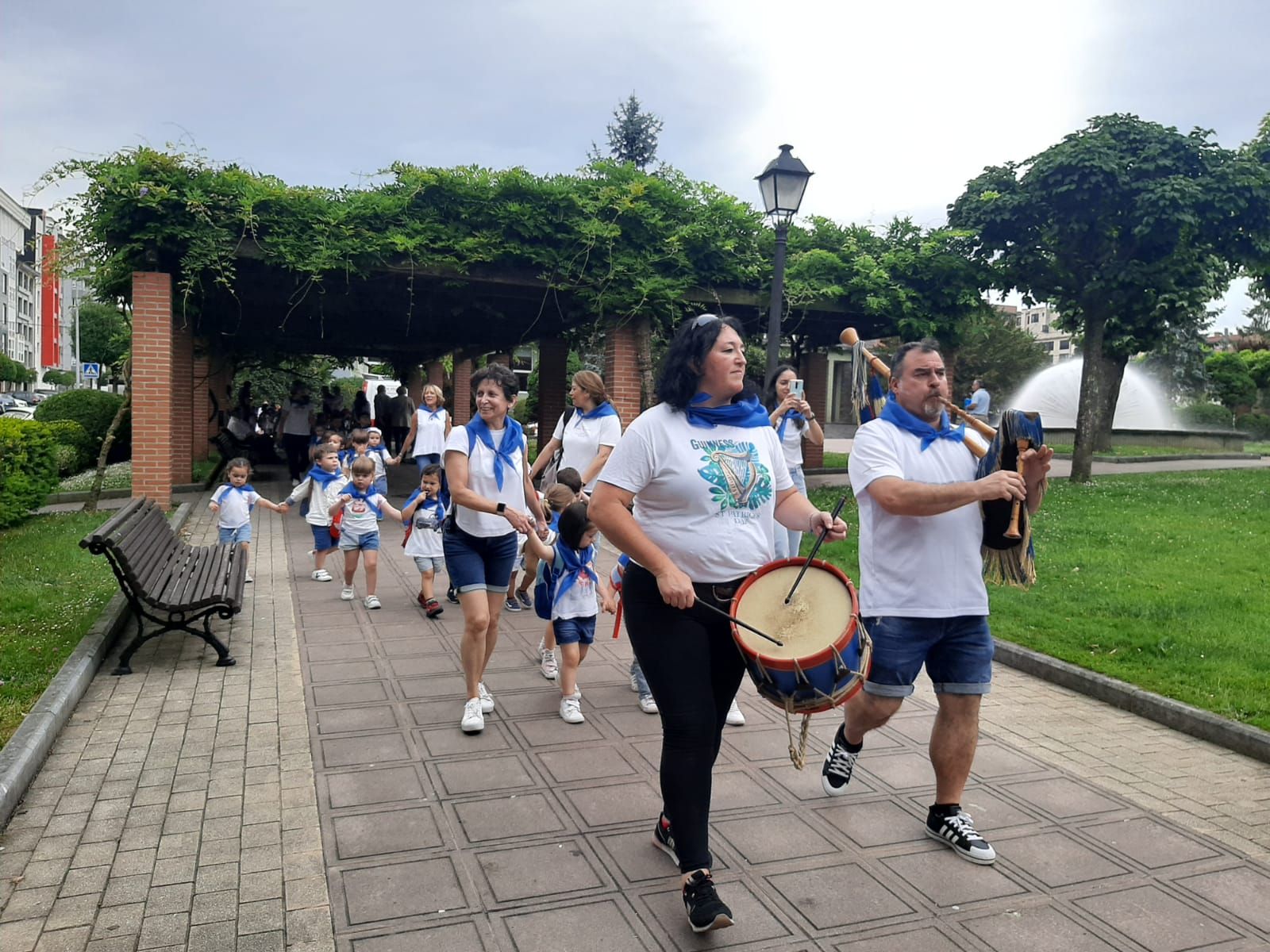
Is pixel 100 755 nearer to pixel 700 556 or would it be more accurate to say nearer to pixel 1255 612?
pixel 700 556

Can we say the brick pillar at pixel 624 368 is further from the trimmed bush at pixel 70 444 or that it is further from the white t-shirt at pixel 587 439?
the trimmed bush at pixel 70 444

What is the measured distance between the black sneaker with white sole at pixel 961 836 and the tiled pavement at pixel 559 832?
0.05 metres

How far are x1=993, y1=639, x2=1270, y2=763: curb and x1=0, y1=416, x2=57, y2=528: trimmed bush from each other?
10579 mm

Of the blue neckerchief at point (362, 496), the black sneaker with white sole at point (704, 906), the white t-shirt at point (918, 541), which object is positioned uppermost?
the white t-shirt at point (918, 541)

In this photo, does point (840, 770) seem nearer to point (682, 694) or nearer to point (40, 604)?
point (682, 694)

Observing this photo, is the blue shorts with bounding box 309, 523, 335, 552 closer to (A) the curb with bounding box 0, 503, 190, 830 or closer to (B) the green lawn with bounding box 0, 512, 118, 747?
(B) the green lawn with bounding box 0, 512, 118, 747

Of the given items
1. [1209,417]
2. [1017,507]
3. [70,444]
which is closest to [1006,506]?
[1017,507]

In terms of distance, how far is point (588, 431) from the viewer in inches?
276

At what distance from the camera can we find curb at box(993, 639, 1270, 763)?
4.82 meters

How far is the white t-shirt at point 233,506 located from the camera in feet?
26.0

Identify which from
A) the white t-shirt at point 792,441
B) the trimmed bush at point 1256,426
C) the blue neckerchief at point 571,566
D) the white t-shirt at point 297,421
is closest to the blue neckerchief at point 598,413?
the white t-shirt at point 792,441

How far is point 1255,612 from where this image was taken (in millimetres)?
7047

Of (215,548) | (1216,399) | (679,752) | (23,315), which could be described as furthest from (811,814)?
(23,315)

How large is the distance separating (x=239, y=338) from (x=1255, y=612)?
17793 millimetres
